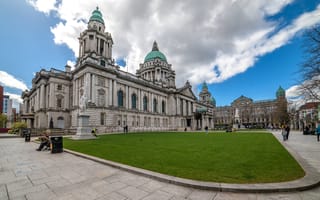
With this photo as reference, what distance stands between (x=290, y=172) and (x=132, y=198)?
5239mm

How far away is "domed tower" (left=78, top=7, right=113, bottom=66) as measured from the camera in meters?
39.6

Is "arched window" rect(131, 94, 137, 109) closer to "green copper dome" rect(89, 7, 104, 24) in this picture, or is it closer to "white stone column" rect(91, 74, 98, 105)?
"white stone column" rect(91, 74, 98, 105)

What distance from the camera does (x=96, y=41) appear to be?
4078 cm

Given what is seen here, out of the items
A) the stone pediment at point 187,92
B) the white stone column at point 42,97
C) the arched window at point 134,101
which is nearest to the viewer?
the white stone column at point 42,97

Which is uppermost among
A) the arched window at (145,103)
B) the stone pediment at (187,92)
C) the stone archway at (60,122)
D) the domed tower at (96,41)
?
the domed tower at (96,41)

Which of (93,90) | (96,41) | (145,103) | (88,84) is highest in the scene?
(96,41)

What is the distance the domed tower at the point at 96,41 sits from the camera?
39.6 meters

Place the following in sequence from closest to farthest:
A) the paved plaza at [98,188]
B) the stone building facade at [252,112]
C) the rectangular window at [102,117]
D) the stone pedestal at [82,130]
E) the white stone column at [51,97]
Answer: the paved plaza at [98,188] < the stone pedestal at [82,130] < the rectangular window at [102,117] < the white stone column at [51,97] < the stone building facade at [252,112]

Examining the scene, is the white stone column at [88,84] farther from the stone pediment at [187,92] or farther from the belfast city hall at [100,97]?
the stone pediment at [187,92]

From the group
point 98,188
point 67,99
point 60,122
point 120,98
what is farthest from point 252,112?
point 98,188

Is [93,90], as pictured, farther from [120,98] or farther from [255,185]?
[255,185]

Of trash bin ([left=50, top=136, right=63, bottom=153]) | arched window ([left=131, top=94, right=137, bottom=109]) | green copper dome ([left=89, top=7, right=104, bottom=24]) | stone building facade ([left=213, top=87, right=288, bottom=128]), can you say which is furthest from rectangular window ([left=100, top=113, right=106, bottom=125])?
stone building facade ([left=213, top=87, right=288, bottom=128])

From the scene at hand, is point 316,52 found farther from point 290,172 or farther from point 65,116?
point 65,116

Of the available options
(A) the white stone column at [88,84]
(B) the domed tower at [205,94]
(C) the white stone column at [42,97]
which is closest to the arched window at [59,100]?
(C) the white stone column at [42,97]
